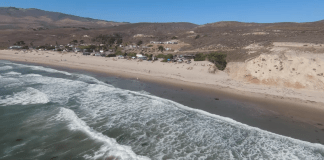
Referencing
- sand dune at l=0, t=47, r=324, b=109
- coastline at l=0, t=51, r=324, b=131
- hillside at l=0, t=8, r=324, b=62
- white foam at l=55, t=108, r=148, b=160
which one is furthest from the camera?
hillside at l=0, t=8, r=324, b=62

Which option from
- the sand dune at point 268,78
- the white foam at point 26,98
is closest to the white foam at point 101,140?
the white foam at point 26,98

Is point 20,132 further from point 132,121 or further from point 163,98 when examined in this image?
point 163,98

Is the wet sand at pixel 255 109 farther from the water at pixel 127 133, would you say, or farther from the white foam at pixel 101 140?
the white foam at pixel 101 140

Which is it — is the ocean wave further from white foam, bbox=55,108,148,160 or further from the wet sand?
the wet sand

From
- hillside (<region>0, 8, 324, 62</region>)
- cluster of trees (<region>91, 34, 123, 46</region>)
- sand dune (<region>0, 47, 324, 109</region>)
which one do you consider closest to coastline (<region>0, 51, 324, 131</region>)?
sand dune (<region>0, 47, 324, 109</region>)

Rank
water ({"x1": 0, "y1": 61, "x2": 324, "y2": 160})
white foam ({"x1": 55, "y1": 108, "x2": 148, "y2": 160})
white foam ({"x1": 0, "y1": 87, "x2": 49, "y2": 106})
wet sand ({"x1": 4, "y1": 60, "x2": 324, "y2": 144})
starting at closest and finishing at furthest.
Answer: white foam ({"x1": 55, "y1": 108, "x2": 148, "y2": 160}), water ({"x1": 0, "y1": 61, "x2": 324, "y2": 160}), wet sand ({"x1": 4, "y1": 60, "x2": 324, "y2": 144}), white foam ({"x1": 0, "y1": 87, "x2": 49, "y2": 106})

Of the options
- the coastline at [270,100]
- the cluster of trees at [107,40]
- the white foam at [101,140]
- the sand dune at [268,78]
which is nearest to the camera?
the white foam at [101,140]
